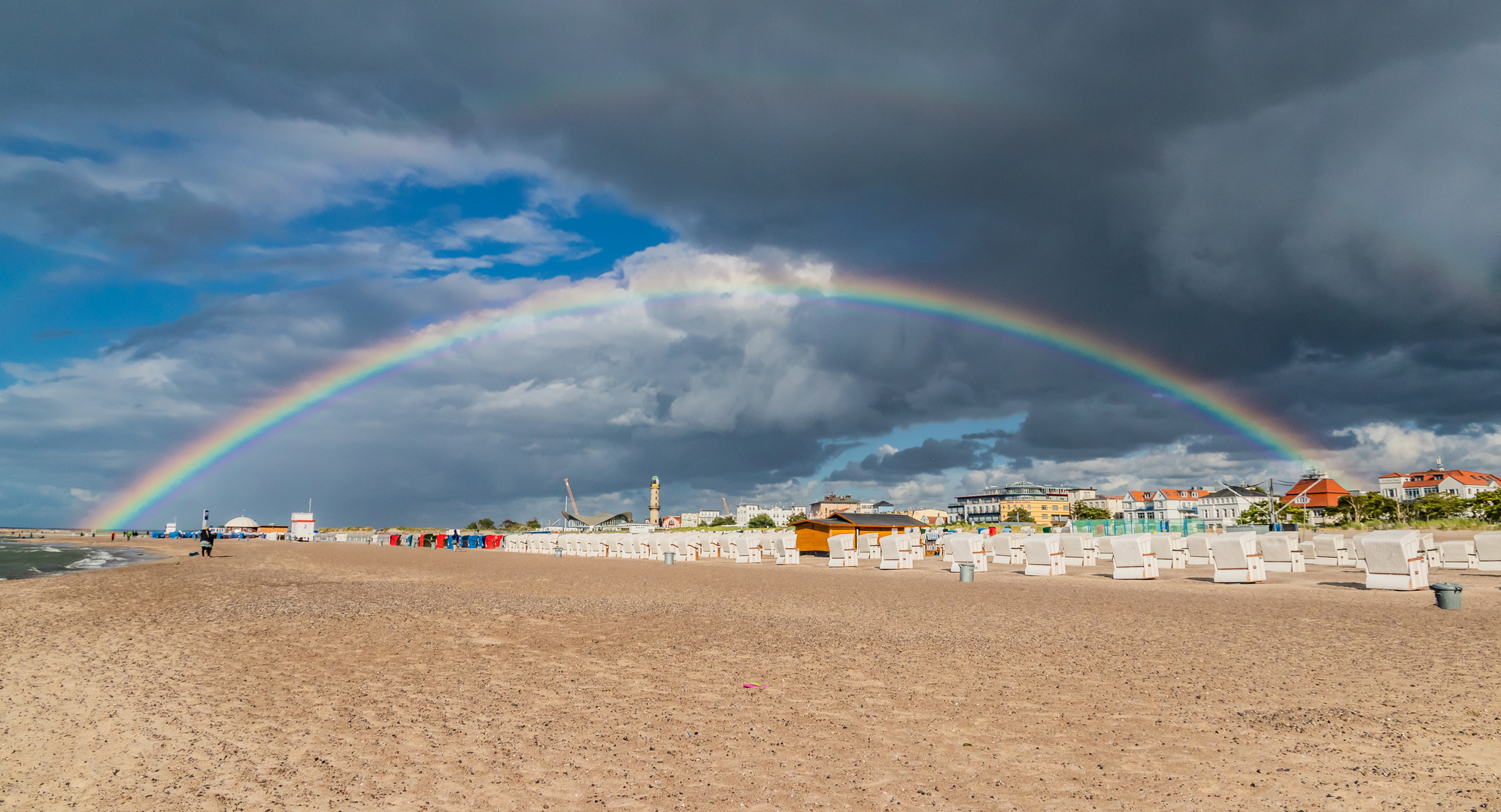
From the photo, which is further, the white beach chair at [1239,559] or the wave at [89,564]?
the wave at [89,564]

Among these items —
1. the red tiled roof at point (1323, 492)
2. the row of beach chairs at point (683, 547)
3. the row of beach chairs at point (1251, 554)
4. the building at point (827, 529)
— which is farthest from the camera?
the red tiled roof at point (1323, 492)

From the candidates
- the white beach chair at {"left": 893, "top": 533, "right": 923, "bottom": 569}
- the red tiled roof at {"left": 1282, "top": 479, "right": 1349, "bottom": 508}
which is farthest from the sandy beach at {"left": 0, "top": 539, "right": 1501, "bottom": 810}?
the red tiled roof at {"left": 1282, "top": 479, "right": 1349, "bottom": 508}

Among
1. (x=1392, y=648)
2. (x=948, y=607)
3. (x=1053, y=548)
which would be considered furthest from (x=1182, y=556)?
(x=1392, y=648)

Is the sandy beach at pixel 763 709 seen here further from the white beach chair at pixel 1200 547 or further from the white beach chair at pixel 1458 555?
the white beach chair at pixel 1200 547

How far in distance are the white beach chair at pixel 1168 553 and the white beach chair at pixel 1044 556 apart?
366 centimetres

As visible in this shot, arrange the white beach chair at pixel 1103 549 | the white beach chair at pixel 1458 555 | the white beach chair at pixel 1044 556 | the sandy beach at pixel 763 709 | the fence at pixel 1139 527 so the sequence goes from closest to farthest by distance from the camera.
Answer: the sandy beach at pixel 763 709 < the white beach chair at pixel 1458 555 < the white beach chair at pixel 1044 556 < the white beach chair at pixel 1103 549 < the fence at pixel 1139 527

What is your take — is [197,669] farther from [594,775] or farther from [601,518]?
[601,518]

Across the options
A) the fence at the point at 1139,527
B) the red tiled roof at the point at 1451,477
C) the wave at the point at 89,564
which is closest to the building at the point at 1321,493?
the red tiled roof at the point at 1451,477

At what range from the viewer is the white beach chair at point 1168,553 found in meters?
30.9

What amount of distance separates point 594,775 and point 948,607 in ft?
43.2

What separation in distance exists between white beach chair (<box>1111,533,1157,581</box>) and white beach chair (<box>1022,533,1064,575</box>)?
8.93ft

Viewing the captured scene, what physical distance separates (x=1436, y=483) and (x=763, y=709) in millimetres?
209002

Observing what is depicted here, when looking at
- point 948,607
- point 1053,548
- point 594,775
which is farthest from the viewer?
point 1053,548

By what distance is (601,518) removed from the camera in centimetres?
16362
